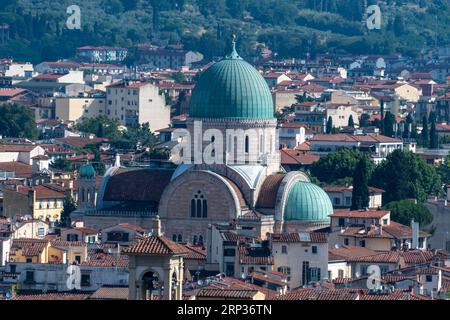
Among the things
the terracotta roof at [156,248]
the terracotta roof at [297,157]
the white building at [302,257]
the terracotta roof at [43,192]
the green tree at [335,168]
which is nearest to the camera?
the terracotta roof at [156,248]

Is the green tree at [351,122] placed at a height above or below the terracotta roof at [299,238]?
below

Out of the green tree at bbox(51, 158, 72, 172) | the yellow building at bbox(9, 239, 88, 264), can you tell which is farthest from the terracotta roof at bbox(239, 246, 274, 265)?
the green tree at bbox(51, 158, 72, 172)

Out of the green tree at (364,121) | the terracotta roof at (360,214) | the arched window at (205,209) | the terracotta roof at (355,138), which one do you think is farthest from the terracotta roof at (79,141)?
the arched window at (205,209)

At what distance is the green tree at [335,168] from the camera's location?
237ft

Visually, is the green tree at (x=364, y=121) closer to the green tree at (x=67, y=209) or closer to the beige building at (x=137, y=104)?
the beige building at (x=137, y=104)

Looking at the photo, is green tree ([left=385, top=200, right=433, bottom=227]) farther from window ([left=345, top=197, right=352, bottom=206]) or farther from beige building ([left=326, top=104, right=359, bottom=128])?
beige building ([left=326, top=104, right=359, bottom=128])

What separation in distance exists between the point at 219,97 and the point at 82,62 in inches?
3943

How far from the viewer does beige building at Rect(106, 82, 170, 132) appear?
10719 centimetres

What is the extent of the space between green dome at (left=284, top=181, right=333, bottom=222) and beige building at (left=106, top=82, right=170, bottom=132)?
52637 mm

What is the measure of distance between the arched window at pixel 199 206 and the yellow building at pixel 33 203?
8898 millimetres

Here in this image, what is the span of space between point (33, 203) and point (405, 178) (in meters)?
10.9

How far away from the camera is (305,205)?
174 ft

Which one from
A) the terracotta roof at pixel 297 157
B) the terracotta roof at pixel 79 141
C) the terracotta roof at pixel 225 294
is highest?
the terracotta roof at pixel 225 294

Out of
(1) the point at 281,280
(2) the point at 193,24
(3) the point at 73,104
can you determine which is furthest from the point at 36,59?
(1) the point at 281,280
